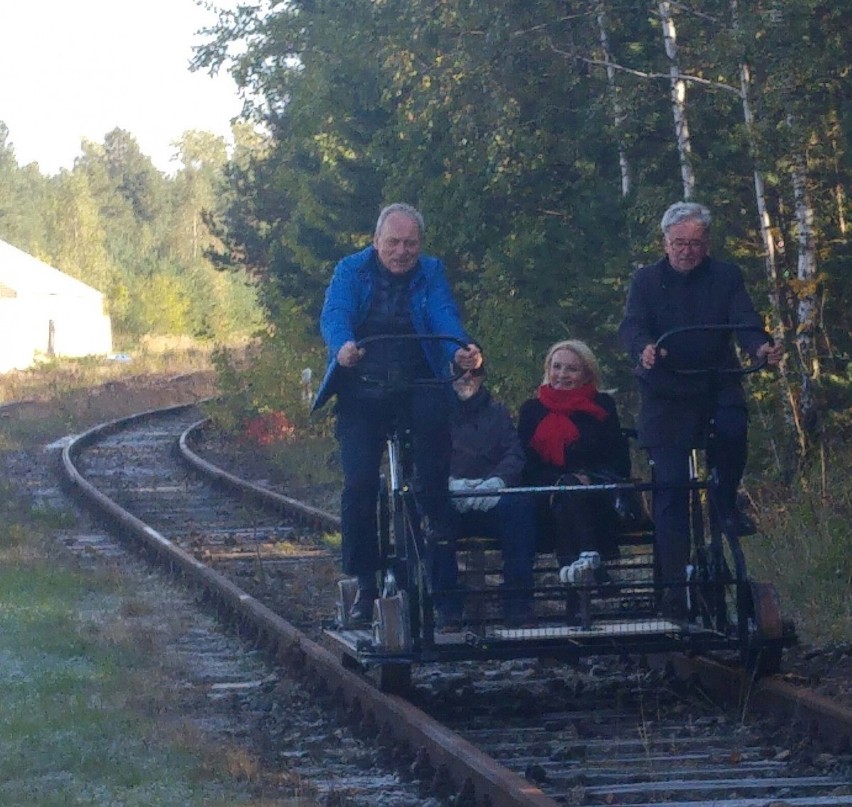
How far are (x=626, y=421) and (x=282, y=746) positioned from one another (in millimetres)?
10342

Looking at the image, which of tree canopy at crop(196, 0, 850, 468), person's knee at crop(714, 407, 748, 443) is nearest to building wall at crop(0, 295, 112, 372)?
tree canopy at crop(196, 0, 850, 468)

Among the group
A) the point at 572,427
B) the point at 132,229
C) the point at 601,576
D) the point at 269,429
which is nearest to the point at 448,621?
the point at 601,576

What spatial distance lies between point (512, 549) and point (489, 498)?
25 cm

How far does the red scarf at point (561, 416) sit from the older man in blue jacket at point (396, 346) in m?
0.69

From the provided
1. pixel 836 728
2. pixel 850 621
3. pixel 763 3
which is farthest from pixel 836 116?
pixel 836 728

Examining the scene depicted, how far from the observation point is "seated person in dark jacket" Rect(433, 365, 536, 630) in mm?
6848

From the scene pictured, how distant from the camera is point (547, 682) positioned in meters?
7.26

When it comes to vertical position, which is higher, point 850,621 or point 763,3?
point 763,3

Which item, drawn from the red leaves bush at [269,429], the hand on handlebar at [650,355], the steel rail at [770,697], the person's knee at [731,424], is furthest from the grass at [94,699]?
the red leaves bush at [269,429]

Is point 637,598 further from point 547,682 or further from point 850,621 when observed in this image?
point 850,621

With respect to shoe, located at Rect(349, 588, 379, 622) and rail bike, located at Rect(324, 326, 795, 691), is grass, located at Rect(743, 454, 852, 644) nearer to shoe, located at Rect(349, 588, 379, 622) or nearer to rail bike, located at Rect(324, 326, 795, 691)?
rail bike, located at Rect(324, 326, 795, 691)

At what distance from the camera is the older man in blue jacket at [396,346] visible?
679 centimetres

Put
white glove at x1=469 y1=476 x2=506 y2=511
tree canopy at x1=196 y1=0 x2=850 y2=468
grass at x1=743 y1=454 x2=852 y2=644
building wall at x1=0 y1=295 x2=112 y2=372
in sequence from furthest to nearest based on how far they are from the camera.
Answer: building wall at x1=0 y1=295 x2=112 y2=372
tree canopy at x1=196 y1=0 x2=850 y2=468
grass at x1=743 y1=454 x2=852 y2=644
white glove at x1=469 y1=476 x2=506 y2=511

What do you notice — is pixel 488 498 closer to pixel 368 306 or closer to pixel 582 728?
pixel 368 306
